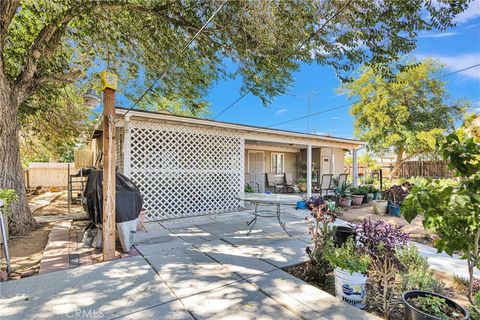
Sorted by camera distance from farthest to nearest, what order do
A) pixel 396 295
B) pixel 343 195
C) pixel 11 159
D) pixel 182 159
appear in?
pixel 343 195 → pixel 182 159 → pixel 11 159 → pixel 396 295

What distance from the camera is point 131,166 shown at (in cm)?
564

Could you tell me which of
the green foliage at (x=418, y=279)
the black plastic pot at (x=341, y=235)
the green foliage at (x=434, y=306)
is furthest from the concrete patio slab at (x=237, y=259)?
the green foliage at (x=434, y=306)

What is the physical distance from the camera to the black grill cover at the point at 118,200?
12.1 ft

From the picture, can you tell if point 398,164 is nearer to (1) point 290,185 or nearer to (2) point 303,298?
(1) point 290,185

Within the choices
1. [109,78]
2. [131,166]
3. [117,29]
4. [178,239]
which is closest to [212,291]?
[178,239]

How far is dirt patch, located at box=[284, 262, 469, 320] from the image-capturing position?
7.47 ft

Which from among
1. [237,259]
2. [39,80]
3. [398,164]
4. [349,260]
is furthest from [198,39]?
[398,164]

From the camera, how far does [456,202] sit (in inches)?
61.3

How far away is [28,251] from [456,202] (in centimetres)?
542

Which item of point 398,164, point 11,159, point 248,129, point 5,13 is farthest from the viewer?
point 398,164

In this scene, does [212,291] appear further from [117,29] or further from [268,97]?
[117,29]

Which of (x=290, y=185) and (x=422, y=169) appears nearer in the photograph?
(x=290, y=185)

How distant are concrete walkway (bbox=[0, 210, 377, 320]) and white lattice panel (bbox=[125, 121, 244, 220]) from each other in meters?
2.20

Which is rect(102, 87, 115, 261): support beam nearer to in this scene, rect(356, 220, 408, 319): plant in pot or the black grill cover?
the black grill cover
